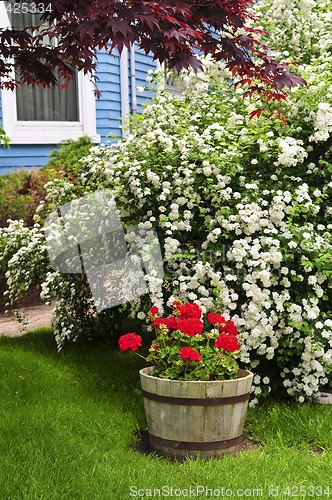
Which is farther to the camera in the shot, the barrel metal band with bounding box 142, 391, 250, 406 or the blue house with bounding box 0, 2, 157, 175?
the blue house with bounding box 0, 2, 157, 175

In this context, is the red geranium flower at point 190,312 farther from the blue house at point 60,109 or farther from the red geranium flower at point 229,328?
the blue house at point 60,109

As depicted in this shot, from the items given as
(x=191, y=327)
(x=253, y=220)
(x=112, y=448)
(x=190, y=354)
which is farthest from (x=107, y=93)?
(x=112, y=448)

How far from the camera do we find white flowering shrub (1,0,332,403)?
14.3ft

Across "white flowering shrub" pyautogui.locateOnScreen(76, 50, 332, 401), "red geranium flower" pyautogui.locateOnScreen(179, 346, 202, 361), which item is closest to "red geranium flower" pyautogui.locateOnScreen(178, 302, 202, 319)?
"red geranium flower" pyautogui.locateOnScreen(179, 346, 202, 361)

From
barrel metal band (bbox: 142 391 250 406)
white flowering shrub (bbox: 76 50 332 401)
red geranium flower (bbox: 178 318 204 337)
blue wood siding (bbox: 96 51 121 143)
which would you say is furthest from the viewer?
→ blue wood siding (bbox: 96 51 121 143)

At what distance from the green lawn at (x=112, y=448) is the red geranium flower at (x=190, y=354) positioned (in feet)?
1.77

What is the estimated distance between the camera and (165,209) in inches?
184

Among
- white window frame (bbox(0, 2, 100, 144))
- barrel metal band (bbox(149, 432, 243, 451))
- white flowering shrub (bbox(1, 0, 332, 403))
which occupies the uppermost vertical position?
white window frame (bbox(0, 2, 100, 144))

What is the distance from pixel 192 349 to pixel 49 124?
6.46 metres

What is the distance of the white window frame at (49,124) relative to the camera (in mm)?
8930

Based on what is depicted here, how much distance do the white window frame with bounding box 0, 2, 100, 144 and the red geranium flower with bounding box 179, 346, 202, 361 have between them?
596 centimetres

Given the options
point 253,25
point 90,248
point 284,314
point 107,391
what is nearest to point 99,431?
point 107,391

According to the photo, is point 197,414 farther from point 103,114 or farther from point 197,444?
point 103,114

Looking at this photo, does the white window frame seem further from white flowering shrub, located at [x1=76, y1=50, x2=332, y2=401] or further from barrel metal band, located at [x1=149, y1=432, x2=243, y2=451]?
barrel metal band, located at [x1=149, y1=432, x2=243, y2=451]
